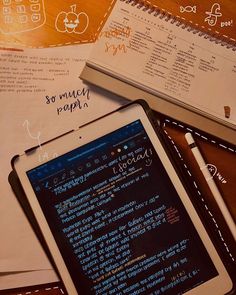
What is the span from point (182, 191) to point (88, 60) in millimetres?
232

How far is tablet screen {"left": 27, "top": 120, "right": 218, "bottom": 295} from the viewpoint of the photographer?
0.62 metres

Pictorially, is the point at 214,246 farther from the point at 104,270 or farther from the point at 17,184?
the point at 17,184

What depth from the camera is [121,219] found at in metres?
0.63

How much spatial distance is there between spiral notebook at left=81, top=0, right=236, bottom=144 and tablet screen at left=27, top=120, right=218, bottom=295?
Result: 0.07 metres

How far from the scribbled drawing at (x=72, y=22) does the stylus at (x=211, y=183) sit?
228 millimetres

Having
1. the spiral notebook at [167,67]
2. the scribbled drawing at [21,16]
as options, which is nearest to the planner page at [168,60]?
the spiral notebook at [167,67]

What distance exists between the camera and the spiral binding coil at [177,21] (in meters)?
0.68

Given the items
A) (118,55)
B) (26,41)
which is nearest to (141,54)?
(118,55)

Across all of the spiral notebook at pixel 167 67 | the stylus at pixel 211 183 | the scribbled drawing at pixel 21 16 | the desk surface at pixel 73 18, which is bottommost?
the stylus at pixel 211 183

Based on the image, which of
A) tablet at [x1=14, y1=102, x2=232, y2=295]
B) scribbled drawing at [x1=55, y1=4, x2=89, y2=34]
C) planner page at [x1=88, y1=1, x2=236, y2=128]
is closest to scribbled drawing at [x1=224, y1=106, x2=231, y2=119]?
planner page at [x1=88, y1=1, x2=236, y2=128]

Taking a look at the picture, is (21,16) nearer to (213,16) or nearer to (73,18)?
(73,18)

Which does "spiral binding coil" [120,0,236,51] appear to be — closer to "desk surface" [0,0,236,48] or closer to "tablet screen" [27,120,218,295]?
"desk surface" [0,0,236,48]

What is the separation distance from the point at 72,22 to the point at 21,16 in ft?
0.26

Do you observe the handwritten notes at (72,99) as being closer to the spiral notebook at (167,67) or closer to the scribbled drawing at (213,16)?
the spiral notebook at (167,67)
